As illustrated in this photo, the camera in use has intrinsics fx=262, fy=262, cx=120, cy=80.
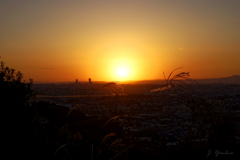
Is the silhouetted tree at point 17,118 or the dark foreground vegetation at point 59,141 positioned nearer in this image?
the dark foreground vegetation at point 59,141

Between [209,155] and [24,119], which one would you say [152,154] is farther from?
[24,119]

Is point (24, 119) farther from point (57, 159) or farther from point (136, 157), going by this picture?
point (136, 157)

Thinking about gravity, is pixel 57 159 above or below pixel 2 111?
below

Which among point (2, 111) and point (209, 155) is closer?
point (2, 111)

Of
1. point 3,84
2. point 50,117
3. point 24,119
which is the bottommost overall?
point 50,117

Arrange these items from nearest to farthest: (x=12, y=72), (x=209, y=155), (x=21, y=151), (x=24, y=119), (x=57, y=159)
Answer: (x=57, y=159) < (x=21, y=151) < (x=24, y=119) < (x=209, y=155) < (x=12, y=72)

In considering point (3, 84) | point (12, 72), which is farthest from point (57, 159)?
point (12, 72)

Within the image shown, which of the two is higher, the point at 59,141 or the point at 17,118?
the point at 17,118

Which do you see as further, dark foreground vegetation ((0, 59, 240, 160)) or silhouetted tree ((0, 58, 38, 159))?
silhouetted tree ((0, 58, 38, 159))

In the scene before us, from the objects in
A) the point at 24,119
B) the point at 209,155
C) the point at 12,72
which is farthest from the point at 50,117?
the point at 209,155

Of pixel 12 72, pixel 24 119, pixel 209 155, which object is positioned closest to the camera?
pixel 24 119
